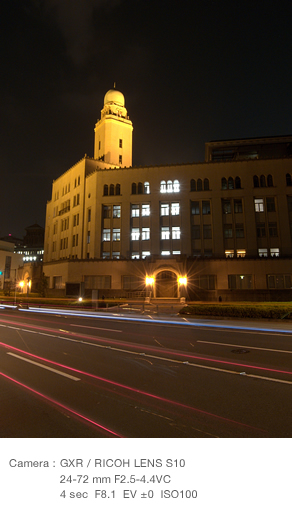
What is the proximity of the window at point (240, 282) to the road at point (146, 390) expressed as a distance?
2958cm

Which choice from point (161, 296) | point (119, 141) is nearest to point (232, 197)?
point (161, 296)

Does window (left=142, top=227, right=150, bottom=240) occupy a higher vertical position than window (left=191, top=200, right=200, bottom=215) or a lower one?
lower

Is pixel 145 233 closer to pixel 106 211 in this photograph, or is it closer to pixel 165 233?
pixel 165 233

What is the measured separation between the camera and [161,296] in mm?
40938

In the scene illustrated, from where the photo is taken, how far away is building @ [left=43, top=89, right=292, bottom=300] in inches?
1587

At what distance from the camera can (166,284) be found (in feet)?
135

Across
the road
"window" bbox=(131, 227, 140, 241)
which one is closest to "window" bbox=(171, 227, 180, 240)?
"window" bbox=(131, 227, 140, 241)

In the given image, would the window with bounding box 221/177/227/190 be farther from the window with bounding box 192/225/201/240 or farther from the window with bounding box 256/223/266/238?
the window with bounding box 256/223/266/238

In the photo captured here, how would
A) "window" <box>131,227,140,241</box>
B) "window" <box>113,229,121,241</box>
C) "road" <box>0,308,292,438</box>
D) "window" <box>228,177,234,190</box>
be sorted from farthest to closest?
1. "window" <box>113,229,121,241</box>
2. "window" <box>131,227,140,241</box>
3. "window" <box>228,177,234,190</box>
4. "road" <box>0,308,292,438</box>

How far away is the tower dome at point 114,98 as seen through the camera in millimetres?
63528

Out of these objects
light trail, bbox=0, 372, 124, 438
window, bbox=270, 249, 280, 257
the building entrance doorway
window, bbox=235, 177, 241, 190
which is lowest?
light trail, bbox=0, 372, 124, 438

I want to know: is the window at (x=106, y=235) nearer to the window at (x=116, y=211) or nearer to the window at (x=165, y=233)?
the window at (x=116, y=211)

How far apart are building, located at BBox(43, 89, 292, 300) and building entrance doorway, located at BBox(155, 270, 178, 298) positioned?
15 cm

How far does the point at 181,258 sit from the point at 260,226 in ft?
48.4
